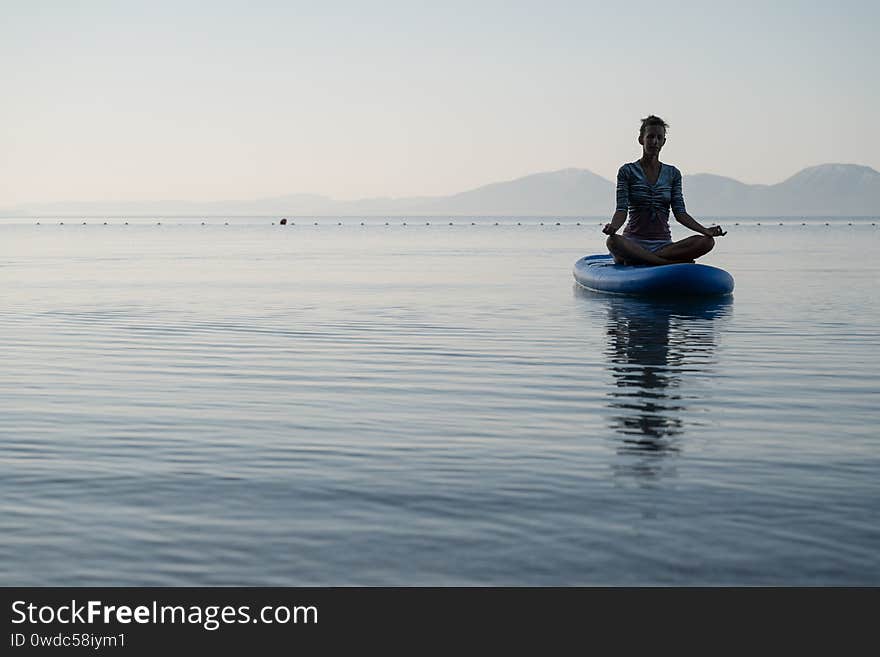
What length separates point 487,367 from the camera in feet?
44.9

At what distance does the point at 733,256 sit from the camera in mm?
51094

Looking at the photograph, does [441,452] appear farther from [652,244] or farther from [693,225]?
[652,244]

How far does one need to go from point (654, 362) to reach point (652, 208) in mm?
9149

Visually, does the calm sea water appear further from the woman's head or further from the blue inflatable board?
the woman's head

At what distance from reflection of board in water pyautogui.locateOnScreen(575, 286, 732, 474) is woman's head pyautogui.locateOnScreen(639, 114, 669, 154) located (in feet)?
8.80

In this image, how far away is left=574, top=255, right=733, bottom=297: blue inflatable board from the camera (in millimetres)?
21844

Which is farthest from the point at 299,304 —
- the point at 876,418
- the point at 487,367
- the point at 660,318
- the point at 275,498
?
Answer: the point at 275,498

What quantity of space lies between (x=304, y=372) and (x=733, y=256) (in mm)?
40085

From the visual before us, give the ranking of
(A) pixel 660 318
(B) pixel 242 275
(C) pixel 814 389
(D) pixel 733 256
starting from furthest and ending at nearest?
(D) pixel 733 256
(B) pixel 242 275
(A) pixel 660 318
(C) pixel 814 389

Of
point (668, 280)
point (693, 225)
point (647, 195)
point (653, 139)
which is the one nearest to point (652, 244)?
point (693, 225)

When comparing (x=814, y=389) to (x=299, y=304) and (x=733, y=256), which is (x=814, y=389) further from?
(x=733, y=256)
